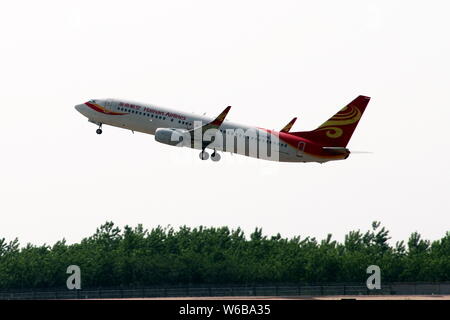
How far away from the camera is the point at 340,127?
10806cm

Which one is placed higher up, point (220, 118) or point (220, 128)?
point (220, 118)

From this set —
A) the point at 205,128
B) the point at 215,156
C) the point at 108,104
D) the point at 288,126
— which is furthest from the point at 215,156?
the point at 108,104

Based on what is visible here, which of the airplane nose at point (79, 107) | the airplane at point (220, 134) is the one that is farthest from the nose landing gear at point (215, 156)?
the airplane nose at point (79, 107)

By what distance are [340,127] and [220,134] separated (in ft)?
38.7

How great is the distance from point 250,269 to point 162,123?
5753 centimetres

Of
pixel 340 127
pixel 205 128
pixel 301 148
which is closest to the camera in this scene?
pixel 205 128

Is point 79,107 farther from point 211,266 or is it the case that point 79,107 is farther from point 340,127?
point 211,266

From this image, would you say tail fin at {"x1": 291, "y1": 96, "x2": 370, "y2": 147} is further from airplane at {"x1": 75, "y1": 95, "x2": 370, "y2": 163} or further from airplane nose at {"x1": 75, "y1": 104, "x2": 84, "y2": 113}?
airplane nose at {"x1": 75, "y1": 104, "x2": 84, "y2": 113}

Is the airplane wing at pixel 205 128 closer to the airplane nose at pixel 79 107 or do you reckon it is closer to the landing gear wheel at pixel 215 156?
the landing gear wheel at pixel 215 156

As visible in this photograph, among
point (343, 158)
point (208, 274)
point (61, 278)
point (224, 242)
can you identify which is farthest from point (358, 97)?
point (224, 242)

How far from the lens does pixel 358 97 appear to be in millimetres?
109438

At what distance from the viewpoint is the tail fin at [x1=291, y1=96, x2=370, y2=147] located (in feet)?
352
